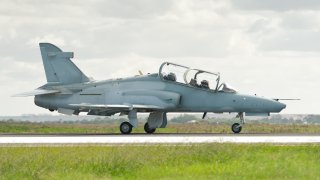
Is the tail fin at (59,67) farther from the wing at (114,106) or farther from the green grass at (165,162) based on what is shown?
the green grass at (165,162)

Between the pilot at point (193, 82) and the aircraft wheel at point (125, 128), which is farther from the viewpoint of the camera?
the pilot at point (193, 82)

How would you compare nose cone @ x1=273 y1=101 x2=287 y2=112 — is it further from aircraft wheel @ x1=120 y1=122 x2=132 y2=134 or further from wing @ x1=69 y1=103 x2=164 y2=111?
aircraft wheel @ x1=120 y1=122 x2=132 y2=134

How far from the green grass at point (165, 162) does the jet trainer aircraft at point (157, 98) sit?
12.1 metres

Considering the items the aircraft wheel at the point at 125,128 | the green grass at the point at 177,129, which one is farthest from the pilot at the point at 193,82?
the green grass at the point at 177,129

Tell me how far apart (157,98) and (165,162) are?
1690 cm

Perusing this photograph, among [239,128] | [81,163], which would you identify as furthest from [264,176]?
[239,128]

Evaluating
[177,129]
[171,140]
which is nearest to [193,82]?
[171,140]

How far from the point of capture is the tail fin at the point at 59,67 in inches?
1495

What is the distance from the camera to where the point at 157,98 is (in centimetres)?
3519

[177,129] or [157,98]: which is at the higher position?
[157,98]

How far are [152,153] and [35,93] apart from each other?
18.5 m

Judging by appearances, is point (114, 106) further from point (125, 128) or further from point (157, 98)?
point (157, 98)

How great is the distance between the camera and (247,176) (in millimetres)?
15922

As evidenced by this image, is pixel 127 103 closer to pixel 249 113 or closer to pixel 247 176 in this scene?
pixel 249 113
